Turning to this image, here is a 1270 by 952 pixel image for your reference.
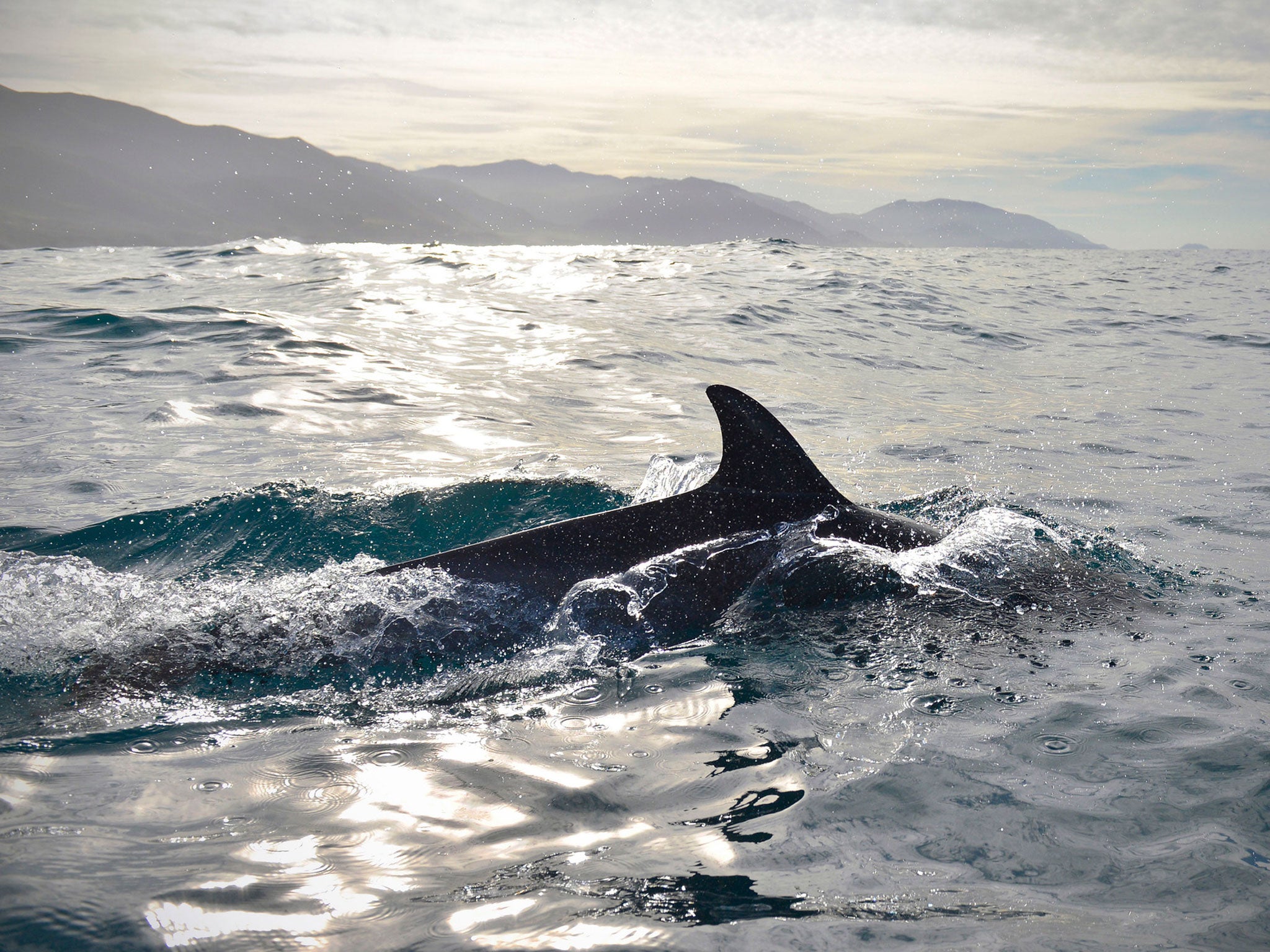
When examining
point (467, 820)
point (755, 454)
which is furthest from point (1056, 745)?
point (467, 820)

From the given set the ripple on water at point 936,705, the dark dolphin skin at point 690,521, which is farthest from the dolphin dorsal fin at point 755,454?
the ripple on water at point 936,705

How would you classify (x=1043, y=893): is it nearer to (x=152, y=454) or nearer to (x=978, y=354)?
(x=152, y=454)

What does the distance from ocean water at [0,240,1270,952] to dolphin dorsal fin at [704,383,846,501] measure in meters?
0.31

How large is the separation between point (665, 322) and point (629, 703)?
17473 millimetres

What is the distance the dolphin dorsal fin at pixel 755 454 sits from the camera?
222 inches

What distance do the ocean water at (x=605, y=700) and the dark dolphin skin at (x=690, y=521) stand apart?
0.41 ft

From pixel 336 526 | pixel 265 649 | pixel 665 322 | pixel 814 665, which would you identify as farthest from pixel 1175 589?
pixel 665 322

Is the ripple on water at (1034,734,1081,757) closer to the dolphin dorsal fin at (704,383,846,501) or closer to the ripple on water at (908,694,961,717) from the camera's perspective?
the ripple on water at (908,694,961,717)

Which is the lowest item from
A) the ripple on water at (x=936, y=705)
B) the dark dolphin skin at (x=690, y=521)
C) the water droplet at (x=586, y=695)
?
the water droplet at (x=586, y=695)

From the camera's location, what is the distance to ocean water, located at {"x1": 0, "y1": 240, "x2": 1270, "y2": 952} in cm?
308

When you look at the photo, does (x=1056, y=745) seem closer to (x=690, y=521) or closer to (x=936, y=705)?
(x=936, y=705)

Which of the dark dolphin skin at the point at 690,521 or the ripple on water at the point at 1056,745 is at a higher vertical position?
the dark dolphin skin at the point at 690,521

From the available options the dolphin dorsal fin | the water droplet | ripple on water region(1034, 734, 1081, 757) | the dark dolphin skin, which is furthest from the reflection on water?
the dolphin dorsal fin

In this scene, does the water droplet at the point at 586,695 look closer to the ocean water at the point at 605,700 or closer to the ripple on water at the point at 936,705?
the ocean water at the point at 605,700
